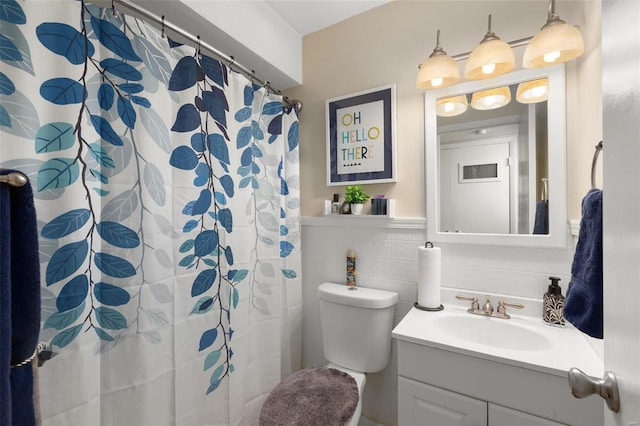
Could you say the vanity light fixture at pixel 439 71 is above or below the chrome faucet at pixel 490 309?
above

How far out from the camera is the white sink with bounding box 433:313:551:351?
1.11m

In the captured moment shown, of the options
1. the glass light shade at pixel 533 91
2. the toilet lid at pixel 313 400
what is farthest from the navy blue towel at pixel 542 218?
the toilet lid at pixel 313 400

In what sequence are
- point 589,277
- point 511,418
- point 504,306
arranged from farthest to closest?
point 504,306
point 511,418
point 589,277

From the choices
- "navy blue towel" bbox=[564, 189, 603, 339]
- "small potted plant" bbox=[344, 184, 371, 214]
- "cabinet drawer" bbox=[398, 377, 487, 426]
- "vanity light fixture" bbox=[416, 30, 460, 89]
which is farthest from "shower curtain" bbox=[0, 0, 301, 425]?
"navy blue towel" bbox=[564, 189, 603, 339]

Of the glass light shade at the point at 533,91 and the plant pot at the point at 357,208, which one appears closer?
the glass light shade at the point at 533,91

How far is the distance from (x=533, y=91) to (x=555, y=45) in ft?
0.71

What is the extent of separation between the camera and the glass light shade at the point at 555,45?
1.02 m

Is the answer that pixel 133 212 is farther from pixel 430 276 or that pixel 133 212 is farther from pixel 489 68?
pixel 489 68

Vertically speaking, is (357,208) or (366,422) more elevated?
(357,208)

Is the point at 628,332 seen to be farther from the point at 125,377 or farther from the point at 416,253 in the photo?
the point at 125,377

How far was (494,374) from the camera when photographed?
0.94 m

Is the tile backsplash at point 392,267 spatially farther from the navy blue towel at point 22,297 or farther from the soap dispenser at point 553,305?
the navy blue towel at point 22,297

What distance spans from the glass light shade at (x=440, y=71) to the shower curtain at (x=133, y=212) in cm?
86

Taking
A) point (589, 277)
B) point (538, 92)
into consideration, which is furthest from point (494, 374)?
point (538, 92)
